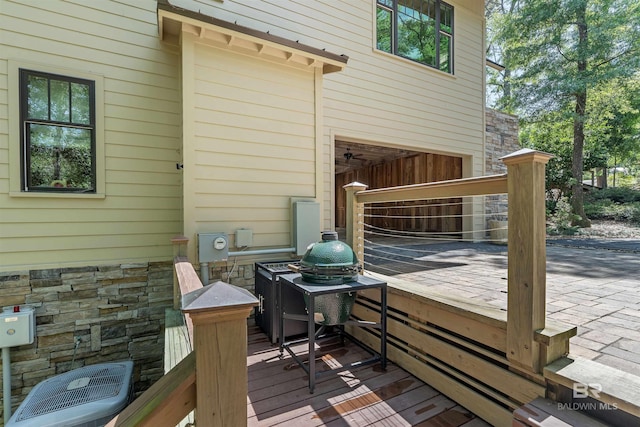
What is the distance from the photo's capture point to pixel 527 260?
64.9 inches

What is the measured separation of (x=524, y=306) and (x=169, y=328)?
275cm

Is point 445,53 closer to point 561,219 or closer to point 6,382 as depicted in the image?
point 561,219

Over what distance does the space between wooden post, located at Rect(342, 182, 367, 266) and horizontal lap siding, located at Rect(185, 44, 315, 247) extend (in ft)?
3.63

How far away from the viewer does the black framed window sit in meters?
3.37

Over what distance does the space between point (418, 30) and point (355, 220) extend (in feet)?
17.3

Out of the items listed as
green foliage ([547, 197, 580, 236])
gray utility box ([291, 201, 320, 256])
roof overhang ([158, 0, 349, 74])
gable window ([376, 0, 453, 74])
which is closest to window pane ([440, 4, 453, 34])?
gable window ([376, 0, 453, 74])

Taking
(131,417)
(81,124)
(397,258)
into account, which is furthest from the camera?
(397,258)

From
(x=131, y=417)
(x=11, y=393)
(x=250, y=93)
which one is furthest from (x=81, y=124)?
(x=131, y=417)

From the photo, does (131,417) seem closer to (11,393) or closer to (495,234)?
(11,393)

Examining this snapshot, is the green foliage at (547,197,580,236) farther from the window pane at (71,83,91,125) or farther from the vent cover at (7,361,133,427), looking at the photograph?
the window pane at (71,83,91,125)

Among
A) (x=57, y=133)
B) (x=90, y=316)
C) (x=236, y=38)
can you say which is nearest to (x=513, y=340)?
(x=236, y=38)

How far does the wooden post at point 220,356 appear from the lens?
81cm

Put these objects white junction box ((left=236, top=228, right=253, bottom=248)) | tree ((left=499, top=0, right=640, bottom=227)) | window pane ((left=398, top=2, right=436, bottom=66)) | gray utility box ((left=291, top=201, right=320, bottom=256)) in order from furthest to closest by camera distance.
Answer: tree ((left=499, top=0, right=640, bottom=227)) → window pane ((left=398, top=2, right=436, bottom=66)) → gray utility box ((left=291, top=201, right=320, bottom=256)) → white junction box ((left=236, top=228, right=253, bottom=248))

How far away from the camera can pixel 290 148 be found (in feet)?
13.7
